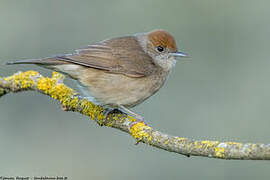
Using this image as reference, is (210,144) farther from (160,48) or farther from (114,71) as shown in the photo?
(160,48)

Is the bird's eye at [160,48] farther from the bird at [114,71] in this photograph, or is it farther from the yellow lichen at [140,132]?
the yellow lichen at [140,132]

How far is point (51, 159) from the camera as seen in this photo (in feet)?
22.5

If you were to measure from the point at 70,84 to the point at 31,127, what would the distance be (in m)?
1.27

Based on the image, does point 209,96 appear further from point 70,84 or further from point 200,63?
point 70,84

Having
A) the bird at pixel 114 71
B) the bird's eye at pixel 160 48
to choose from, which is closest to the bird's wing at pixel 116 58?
the bird at pixel 114 71

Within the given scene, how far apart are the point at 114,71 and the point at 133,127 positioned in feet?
4.67

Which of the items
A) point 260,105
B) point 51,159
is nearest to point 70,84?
point 51,159

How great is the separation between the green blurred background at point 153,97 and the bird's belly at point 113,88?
1681 mm

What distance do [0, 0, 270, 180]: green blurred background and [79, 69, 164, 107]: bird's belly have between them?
5.52 ft

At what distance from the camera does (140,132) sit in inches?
166

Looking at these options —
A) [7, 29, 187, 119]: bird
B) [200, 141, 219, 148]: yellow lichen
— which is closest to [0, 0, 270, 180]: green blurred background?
[7, 29, 187, 119]: bird

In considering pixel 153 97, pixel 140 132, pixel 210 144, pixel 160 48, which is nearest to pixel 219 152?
pixel 210 144

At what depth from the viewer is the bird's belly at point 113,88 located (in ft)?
18.0

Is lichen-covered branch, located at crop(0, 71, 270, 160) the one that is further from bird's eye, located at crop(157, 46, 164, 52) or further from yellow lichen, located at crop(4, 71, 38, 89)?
bird's eye, located at crop(157, 46, 164, 52)
